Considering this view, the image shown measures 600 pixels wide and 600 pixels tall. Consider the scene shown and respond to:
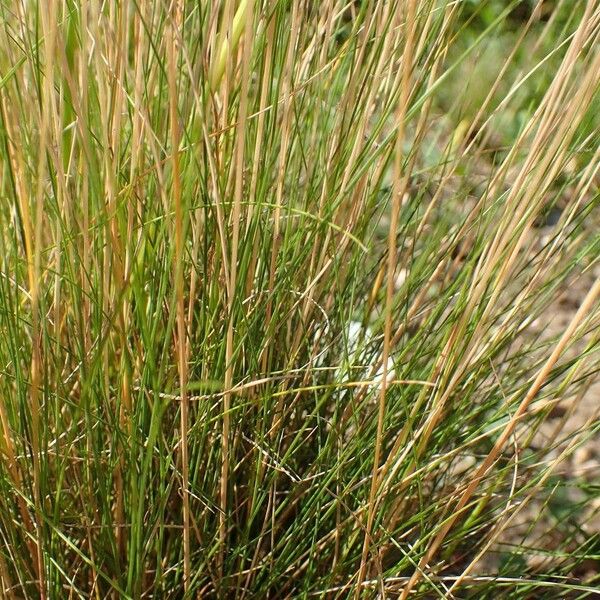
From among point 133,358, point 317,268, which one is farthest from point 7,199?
point 317,268

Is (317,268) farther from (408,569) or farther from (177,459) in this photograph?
(408,569)

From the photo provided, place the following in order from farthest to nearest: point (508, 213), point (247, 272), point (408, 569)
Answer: point (408, 569)
point (247, 272)
point (508, 213)

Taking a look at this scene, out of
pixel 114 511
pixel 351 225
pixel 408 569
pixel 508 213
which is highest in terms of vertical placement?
pixel 508 213

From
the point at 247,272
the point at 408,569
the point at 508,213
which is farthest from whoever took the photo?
the point at 408,569

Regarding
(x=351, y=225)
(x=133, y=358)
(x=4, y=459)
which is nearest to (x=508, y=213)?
(x=351, y=225)

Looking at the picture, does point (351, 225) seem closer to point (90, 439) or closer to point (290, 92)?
point (290, 92)

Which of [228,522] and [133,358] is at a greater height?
[133,358]

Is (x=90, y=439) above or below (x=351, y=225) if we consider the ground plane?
below

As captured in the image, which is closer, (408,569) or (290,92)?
(290,92)

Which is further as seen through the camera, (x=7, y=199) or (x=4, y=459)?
(x=7, y=199)
